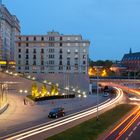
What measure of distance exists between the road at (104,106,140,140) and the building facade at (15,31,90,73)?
82.7 m

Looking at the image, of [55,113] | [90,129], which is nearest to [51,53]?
[55,113]

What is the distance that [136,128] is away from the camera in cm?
5341

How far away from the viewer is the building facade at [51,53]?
14675 centimetres

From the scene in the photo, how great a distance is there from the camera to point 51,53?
150m

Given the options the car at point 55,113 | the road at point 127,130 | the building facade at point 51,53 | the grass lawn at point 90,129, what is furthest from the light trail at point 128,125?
the building facade at point 51,53

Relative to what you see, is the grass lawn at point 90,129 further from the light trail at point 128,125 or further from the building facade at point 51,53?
the building facade at point 51,53

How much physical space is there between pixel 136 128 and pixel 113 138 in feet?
33.0

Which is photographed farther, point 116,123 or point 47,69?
point 47,69

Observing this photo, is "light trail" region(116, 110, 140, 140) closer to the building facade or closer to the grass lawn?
the grass lawn

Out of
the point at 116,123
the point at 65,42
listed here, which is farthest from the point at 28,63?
the point at 116,123

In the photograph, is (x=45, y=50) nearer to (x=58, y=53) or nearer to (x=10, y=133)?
(x=58, y=53)

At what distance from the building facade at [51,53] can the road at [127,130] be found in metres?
82.7

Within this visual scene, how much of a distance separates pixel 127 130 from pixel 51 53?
10123 centimetres

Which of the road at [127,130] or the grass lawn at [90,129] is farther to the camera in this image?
the road at [127,130]
